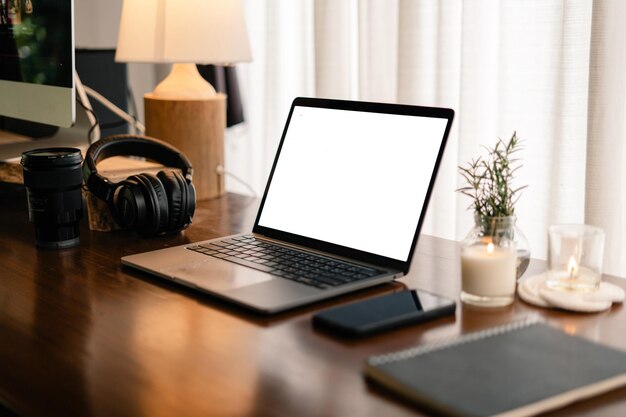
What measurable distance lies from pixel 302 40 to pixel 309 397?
185 centimetres

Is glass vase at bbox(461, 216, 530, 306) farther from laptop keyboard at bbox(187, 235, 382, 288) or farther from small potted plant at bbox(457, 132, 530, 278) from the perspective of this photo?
laptop keyboard at bbox(187, 235, 382, 288)

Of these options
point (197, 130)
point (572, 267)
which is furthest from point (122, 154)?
point (572, 267)

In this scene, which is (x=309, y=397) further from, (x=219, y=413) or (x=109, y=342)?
(x=109, y=342)

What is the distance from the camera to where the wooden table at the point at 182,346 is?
71 cm

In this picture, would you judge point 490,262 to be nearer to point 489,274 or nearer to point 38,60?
point 489,274

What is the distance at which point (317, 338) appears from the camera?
0.85 meters

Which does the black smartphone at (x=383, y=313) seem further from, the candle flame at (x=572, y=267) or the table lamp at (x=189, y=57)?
the table lamp at (x=189, y=57)

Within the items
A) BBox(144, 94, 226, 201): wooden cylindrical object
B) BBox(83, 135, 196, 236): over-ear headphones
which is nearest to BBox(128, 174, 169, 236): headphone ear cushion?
BBox(83, 135, 196, 236): over-ear headphones

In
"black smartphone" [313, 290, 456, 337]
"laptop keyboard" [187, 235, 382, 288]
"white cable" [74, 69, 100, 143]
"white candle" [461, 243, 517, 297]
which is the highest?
"white cable" [74, 69, 100, 143]

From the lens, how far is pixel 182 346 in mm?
840

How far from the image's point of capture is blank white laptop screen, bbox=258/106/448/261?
104cm

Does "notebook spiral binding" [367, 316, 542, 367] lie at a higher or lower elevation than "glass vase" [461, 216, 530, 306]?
lower

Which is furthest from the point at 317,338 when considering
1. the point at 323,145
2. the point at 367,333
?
the point at 323,145

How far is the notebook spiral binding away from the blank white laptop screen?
23 centimetres
